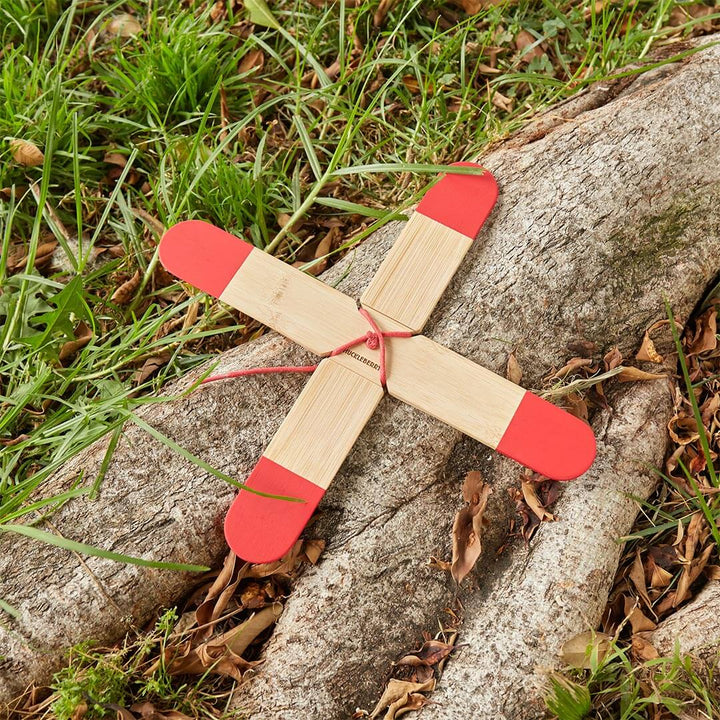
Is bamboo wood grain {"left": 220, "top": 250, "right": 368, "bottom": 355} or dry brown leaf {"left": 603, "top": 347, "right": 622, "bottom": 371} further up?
bamboo wood grain {"left": 220, "top": 250, "right": 368, "bottom": 355}

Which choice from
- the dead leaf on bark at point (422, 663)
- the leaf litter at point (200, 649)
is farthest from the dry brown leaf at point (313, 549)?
the dead leaf on bark at point (422, 663)

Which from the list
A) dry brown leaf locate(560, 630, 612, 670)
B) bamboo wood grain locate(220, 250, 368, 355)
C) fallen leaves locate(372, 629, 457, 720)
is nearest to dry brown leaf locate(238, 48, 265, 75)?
bamboo wood grain locate(220, 250, 368, 355)

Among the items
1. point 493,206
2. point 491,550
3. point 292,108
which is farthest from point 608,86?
point 491,550

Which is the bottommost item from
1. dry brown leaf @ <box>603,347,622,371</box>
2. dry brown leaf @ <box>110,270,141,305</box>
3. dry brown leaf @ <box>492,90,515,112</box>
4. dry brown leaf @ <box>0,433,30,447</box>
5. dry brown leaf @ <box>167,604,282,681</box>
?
dry brown leaf @ <box>167,604,282,681</box>

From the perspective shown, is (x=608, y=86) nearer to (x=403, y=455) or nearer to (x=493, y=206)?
(x=493, y=206)

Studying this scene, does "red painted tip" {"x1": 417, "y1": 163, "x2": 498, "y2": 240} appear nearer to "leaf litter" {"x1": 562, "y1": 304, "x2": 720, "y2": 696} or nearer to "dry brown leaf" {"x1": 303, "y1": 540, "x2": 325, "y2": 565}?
"leaf litter" {"x1": 562, "y1": 304, "x2": 720, "y2": 696}

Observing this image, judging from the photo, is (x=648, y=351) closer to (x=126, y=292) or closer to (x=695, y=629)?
(x=695, y=629)

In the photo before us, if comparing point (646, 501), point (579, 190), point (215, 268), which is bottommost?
point (646, 501)
